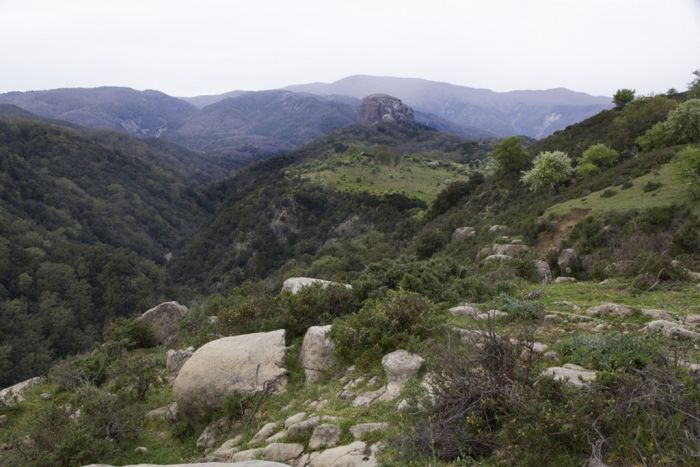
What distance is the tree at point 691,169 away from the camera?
19817mm

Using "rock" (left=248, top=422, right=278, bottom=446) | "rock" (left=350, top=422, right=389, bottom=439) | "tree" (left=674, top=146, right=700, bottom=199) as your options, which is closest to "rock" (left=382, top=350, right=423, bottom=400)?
"rock" (left=350, top=422, right=389, bottom=439)

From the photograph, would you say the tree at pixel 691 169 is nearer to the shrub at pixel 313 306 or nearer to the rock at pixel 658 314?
the rock at pixel 658 314

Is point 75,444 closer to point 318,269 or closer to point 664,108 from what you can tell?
point 318,269

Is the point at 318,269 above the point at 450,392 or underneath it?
underneath

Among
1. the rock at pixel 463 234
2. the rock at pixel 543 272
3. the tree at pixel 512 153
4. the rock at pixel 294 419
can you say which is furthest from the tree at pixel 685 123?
the rock at pixel 294 419

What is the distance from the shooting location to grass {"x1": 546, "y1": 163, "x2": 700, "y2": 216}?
69.1 ft

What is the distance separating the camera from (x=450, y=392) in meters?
4.99

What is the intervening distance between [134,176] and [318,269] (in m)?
140

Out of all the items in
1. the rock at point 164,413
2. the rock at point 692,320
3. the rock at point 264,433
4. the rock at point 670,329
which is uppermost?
the rock at point 670,329

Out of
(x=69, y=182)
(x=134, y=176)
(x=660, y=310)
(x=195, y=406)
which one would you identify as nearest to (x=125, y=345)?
(x=195, y=406)

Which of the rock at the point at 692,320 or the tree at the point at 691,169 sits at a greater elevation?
the tree at the point at 691,169

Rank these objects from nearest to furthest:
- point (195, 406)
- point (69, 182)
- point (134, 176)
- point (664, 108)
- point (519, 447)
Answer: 1. point (519, 447)
2. point (195, 406)
3. point (664, 108)
4. point (69, 182)
5. point (134, 176)

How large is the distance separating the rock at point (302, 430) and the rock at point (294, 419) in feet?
0.85

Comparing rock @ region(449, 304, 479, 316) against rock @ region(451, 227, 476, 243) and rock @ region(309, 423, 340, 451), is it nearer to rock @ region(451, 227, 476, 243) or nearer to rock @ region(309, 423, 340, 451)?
rock @ region(309, 423, 340, 451)
